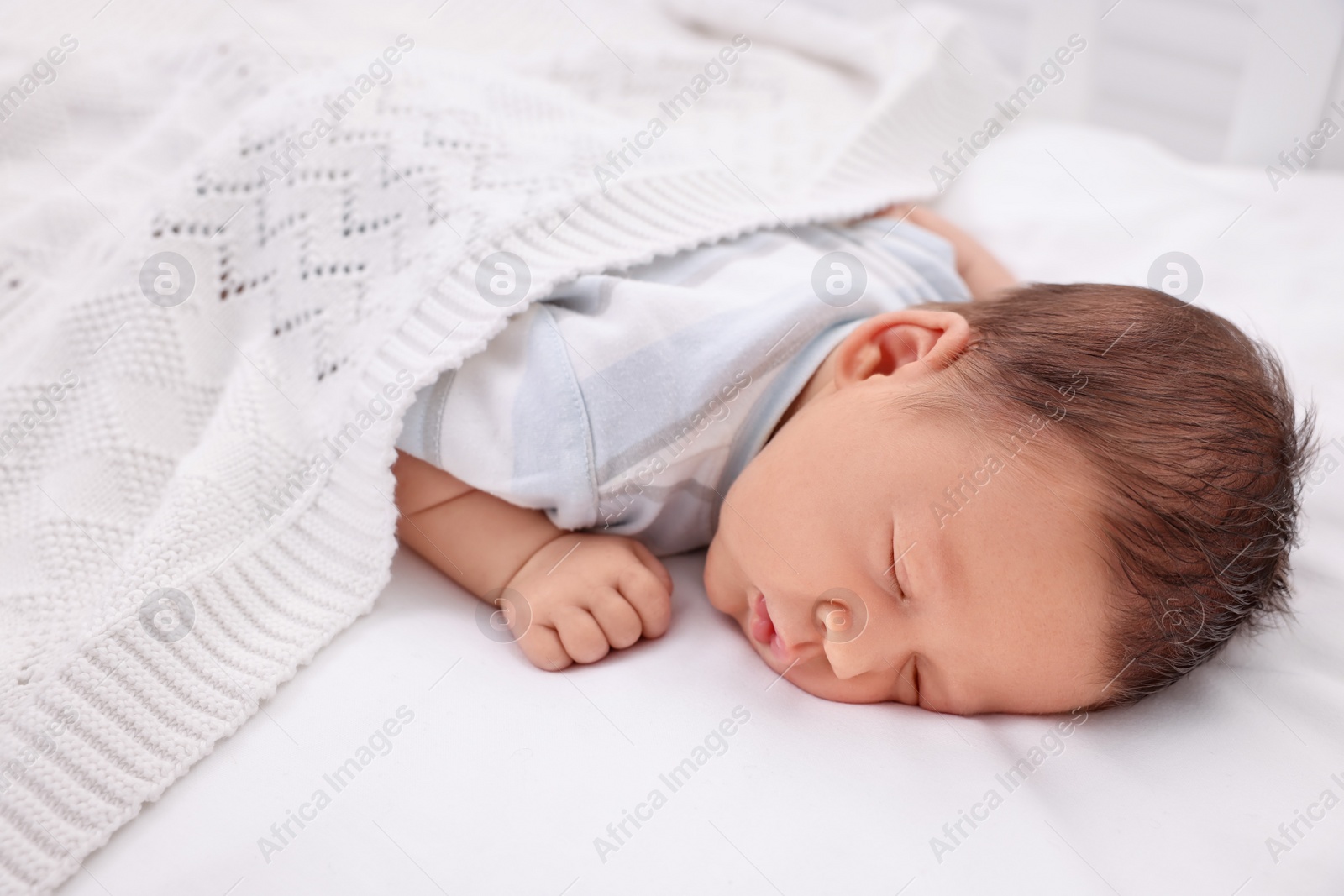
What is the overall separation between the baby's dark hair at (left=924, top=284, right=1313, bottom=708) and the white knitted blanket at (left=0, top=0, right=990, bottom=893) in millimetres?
410

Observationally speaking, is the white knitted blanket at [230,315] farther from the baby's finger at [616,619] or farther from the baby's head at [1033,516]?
the baby's head at [1033,516]

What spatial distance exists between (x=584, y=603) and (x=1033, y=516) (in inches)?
15.7

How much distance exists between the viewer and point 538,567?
95 cm

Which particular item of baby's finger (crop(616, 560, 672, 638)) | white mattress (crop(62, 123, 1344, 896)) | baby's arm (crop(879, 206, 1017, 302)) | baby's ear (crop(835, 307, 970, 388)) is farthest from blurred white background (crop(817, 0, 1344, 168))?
baby's finger (crop(616, 560, 672, 638))

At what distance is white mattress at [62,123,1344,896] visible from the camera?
0.67 meters

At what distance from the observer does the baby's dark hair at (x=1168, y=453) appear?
0.74m

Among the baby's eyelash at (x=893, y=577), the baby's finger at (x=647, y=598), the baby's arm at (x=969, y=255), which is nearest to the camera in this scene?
the baby's eyelash at (x=893, y=577)

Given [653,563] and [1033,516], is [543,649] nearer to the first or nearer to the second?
[653,563]

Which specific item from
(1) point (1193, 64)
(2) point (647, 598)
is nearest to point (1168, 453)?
(2) point (647, 598)

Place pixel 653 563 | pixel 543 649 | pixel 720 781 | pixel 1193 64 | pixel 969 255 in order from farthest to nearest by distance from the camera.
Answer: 1. pixel 1193 64
2. pixel 969 255
3. pixel 653 563
4. pixel 543 649
5. pixel 720 781

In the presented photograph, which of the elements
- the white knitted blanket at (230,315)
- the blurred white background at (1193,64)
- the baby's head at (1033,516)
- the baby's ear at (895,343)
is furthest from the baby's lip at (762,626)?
the blurred white background at (1193,64)

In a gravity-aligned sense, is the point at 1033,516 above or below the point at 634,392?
above

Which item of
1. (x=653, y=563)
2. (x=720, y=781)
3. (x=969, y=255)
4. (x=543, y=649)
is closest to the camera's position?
(x=720, y=781)

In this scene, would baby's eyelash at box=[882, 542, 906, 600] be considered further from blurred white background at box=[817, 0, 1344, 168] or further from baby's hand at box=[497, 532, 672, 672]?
blurred white background at box=[817, 0, 1344, 168]
